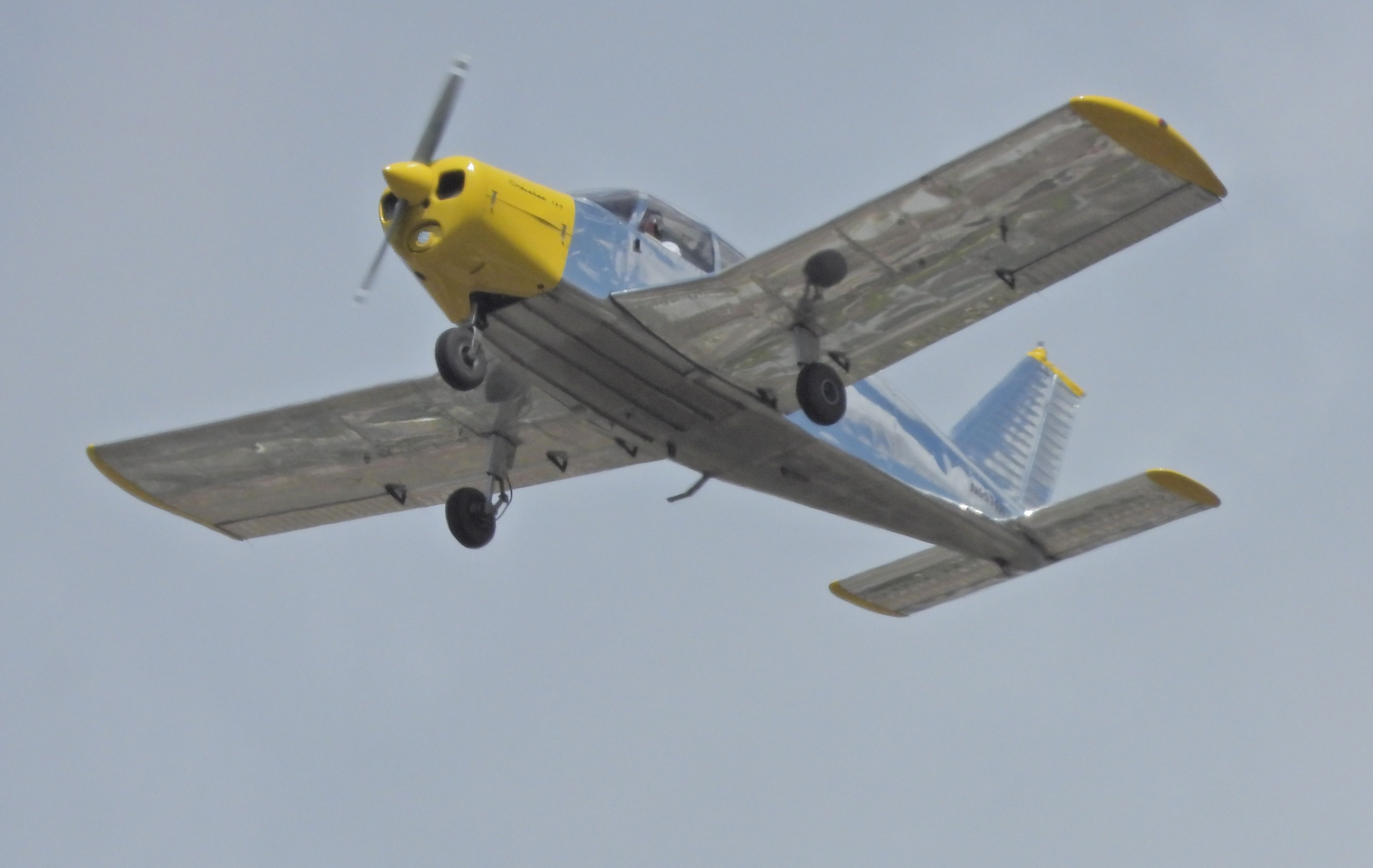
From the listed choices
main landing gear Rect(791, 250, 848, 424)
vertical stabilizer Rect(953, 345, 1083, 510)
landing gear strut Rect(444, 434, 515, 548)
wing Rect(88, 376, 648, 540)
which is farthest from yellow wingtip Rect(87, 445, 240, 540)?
vertical stabilizer Rect(953, 345, 1083, 510)

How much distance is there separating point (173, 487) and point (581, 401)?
595 cm

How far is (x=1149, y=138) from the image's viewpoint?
63.2 feet

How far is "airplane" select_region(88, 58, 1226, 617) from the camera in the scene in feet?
64.7

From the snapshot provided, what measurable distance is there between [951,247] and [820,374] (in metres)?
1.74

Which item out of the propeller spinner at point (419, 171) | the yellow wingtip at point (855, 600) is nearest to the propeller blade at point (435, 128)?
the propeller spinner at point (419, 171)

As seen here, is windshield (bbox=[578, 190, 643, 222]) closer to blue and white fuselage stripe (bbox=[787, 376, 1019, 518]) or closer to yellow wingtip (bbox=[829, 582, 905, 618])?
blue and white fuselage stripe (bbox=[787, 376, 1019, 518])

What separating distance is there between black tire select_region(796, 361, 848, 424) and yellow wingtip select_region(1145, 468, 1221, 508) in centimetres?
381

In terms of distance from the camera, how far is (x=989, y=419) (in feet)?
89.8

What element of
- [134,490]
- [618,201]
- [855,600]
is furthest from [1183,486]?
[134,490]

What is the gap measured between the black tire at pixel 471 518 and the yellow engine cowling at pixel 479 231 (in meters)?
3.36

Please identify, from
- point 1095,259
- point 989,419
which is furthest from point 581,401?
point 989,419

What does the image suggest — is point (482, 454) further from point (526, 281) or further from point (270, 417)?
point (526, 281)

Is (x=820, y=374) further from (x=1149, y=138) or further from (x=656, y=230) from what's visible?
(x=1149, y=138)

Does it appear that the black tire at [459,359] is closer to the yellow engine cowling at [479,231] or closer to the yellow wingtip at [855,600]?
the yellow engine cowling at [479,231]
